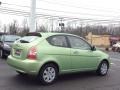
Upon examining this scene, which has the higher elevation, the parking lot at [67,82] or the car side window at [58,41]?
the car side window at [58,41]

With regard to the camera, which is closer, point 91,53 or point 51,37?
point 51,37

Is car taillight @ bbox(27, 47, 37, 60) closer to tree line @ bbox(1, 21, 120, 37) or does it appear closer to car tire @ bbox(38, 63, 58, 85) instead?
car tire @ bbox(38, 63, 58, 85)

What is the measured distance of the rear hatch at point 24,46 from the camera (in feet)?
25.3

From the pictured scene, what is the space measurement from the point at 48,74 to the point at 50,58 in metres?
0.49

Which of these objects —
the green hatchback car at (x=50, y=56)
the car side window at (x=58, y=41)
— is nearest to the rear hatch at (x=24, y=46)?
the green hatchback car at (x=50, y=56)

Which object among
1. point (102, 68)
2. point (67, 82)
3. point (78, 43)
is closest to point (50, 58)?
point (67, 82)

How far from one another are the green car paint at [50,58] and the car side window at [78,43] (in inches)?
5.2

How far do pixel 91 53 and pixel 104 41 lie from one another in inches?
1317

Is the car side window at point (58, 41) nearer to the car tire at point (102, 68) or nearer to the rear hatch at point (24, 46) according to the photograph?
the rear hatch at point (24, 46)

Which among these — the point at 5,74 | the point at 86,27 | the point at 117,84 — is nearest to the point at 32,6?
the point at 5,74

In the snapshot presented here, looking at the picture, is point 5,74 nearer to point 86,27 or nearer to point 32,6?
point 32,6

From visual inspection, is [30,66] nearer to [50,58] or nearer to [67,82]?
[50,58]

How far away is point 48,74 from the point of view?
7883mm

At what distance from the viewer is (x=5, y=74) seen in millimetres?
9273
